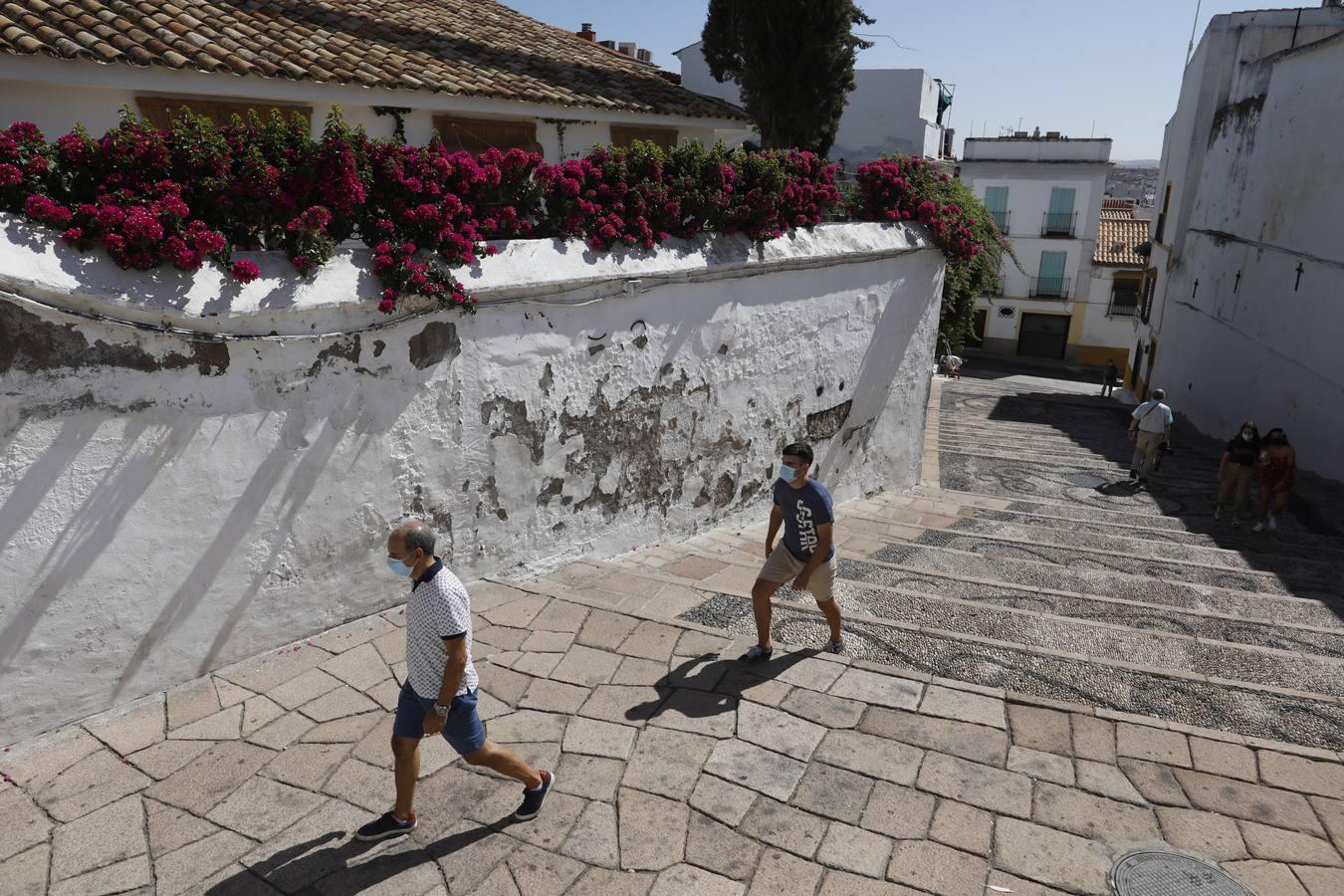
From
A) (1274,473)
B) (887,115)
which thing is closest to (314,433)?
(1274,473)

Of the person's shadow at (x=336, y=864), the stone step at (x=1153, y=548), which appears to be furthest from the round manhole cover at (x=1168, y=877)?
the stone step at (x=1153, y=548)

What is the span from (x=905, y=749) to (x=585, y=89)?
33.2 feet

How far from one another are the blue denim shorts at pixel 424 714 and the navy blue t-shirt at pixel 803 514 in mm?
2157

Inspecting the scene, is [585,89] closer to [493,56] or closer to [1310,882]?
[493,56]

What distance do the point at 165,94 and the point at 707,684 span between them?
791 centimetres

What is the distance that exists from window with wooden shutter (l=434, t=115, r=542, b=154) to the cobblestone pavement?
6999 millimetres

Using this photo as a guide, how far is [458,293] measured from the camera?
541 centimetres

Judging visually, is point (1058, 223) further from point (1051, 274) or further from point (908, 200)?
point (908, 200)

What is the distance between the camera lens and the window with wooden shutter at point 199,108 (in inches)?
346

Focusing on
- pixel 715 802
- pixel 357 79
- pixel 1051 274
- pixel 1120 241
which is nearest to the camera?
pixel 715 802

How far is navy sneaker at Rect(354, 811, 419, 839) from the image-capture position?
12.1ft

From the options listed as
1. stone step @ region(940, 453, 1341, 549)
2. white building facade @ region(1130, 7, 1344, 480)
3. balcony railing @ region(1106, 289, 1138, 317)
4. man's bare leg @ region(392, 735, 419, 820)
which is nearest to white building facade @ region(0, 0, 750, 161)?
man's bare leg @ region(392, 735, 419, 820)

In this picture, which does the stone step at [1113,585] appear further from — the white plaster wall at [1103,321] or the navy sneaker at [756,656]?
the white plaster wall at [1103,321]

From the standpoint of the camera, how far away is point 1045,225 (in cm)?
3369
